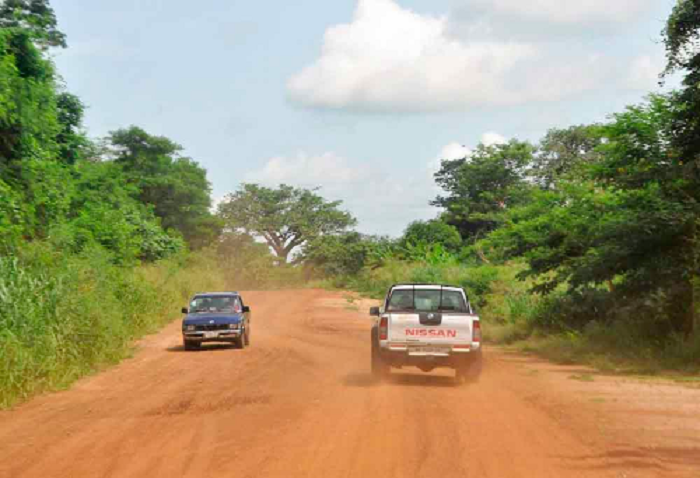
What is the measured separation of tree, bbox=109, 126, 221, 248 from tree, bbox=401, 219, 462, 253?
16.0 meters

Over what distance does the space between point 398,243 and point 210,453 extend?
176 feet

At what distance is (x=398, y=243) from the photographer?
63.1 m

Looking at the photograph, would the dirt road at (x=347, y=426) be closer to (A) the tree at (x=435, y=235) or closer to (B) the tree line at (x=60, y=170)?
(B) the tree line at (x=60, y=170)

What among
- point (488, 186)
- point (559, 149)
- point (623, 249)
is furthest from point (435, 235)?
point (623, 249)

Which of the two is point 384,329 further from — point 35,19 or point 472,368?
point 35,19

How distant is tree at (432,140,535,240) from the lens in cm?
5847


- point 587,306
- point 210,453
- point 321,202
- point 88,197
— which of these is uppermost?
point 321,202

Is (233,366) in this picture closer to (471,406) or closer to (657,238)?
(471,406)

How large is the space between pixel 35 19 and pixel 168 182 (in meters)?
32.2

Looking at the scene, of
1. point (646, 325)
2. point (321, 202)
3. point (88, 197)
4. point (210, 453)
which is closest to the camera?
point (210, 453)

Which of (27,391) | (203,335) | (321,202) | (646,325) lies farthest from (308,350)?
(321,202)

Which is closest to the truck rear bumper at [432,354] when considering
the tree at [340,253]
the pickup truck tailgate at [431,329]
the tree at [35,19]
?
the pickup truck tailgate at [431,329]

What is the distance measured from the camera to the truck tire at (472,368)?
16.3 meters

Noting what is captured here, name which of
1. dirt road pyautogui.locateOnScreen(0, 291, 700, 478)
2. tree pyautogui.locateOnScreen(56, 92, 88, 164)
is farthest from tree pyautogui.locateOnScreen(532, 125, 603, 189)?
dirt road pyautogui.locateOnScreen(0, 291, 700, 478)
